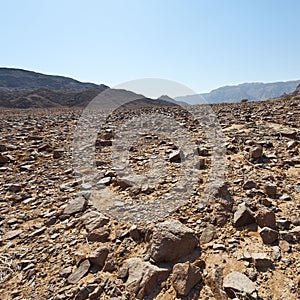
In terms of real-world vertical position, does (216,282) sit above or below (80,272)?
above

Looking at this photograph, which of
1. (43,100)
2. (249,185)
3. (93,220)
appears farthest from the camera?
(43,100)

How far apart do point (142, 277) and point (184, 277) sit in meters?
0.43

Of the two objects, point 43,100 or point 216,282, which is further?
point 43,100

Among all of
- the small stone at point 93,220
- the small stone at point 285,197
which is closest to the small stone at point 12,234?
the small stone at point 93,220

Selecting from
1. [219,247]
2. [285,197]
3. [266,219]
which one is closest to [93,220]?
[219,247]

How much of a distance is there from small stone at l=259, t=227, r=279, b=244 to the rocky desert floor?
11 millimetres

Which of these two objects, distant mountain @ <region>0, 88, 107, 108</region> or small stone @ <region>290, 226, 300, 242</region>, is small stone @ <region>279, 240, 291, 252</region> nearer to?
small stone @ <region>290, 226, 300, 242</region>

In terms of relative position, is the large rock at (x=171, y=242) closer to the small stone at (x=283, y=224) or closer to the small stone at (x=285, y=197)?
the small stone at (x=283, y=224)

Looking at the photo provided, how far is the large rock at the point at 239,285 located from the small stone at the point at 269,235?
632mm

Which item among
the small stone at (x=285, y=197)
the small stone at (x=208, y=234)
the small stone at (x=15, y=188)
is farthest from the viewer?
the small stone at (x=15, y=188)

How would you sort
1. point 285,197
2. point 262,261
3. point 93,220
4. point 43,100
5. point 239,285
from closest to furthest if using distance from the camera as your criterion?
point 239,285
point 262,261
point 93,220
point 285,197
point 43,100

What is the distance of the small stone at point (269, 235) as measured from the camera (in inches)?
111

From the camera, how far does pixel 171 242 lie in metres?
2.78

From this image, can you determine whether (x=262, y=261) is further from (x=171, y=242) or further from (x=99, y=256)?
(x=99, y=256)
